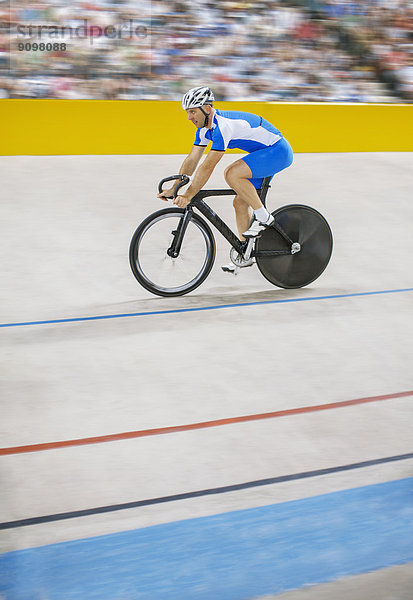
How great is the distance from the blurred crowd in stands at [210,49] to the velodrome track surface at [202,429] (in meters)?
2.87

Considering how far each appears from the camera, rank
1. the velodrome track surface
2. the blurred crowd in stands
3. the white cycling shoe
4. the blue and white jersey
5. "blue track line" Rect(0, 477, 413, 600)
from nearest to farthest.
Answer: "blue track line" Rect(0, 477, 413, 600) → the velodrome track surface → the blue and white jersey → the white cycling shoe → the blurred crowd in stands

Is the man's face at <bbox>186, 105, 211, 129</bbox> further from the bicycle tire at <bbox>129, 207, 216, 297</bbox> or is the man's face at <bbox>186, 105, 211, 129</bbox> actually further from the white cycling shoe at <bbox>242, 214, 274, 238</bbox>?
the white cycling shoe at <bbox>242, 214, 274, 238</bbox>

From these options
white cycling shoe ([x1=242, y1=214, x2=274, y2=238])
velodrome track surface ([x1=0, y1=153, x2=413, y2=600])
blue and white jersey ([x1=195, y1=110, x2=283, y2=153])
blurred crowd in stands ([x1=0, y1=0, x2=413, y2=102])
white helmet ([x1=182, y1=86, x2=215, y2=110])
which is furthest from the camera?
blurred crowd in stands ([x1=0, y1=0, x2=413, y2=102])

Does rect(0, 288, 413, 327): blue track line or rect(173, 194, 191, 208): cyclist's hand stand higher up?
Answer: rect(173, 194, 191, 208): cyclist's hand

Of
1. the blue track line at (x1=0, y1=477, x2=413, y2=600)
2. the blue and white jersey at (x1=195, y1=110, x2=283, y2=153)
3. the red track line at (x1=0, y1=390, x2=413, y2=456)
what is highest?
the blue and white jersey at (x1=195, y1=110, x2=283, y2=153)

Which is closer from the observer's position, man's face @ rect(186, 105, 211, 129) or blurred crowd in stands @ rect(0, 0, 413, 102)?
man's face @ rect(186, 105, 211, 129)

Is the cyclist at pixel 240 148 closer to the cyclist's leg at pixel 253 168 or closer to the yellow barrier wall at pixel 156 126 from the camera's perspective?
the cyclist's leg at pixel 253 168

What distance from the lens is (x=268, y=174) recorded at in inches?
184

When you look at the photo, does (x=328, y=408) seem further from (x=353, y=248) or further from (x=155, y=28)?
(x=155, y=28)

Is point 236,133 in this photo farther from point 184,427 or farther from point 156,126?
point 156,126

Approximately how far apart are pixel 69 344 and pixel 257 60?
20.4ft

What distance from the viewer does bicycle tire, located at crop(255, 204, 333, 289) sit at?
191 inches

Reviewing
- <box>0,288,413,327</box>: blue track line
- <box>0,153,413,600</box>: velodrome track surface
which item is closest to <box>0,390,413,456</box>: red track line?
<box>0,153,413,600</box>: velodrome track surface

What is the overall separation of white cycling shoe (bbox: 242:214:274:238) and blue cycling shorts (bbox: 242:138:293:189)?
0.25m
